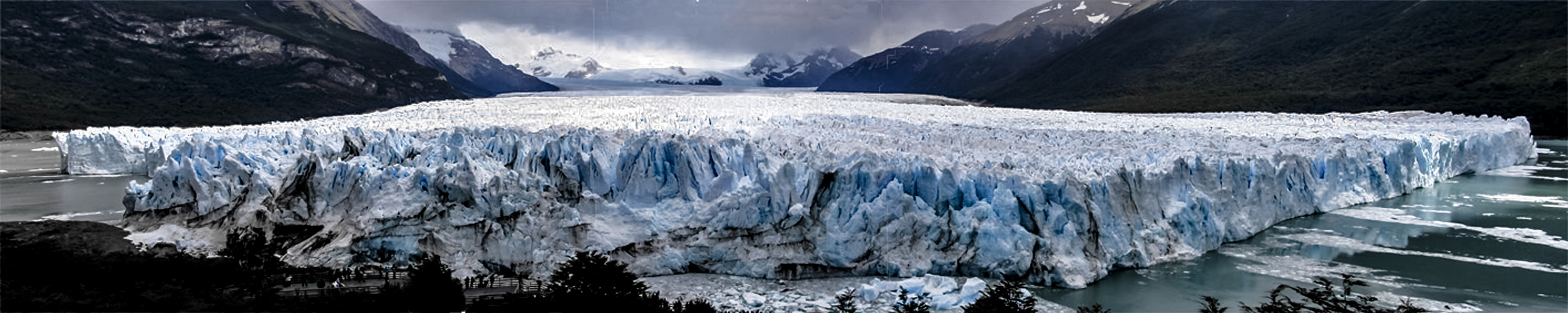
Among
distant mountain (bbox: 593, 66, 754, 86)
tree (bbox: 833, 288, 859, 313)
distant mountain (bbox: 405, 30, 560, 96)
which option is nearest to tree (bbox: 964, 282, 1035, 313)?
tree (bbox: 833, 288, 859, 313)

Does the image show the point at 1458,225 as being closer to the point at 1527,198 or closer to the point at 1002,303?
the point at 1527,198

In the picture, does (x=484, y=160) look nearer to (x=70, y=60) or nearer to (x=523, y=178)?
(x=523, y=178)

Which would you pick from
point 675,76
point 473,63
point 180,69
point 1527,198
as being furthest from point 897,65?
point 1527,198

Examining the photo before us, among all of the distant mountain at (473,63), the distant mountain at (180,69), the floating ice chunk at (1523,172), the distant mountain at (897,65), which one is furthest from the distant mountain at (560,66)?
the floating ice chunk at (1523,172)

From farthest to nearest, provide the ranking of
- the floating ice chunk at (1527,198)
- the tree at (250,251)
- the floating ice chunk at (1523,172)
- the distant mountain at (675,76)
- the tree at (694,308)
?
1. the distant mountain at (675,76)
2. the floating ice chunk at (1523,172)
3. the floating ice chunk at (1527,198)
4. the tree at (250,251)
5. the tree at (694,308)

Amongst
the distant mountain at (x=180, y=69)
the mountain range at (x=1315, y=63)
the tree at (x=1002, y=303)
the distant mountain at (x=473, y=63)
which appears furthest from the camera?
the distant mountain at (x=473, y=63)

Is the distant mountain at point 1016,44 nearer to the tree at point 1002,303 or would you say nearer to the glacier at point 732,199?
the glacier at point 732,199
